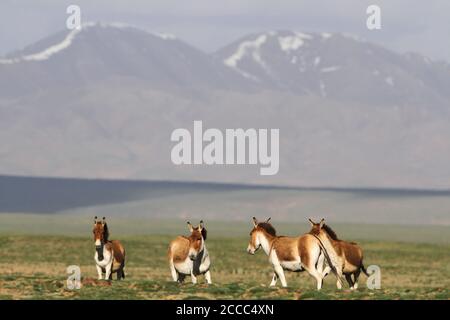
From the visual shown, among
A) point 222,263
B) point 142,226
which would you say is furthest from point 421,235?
point 222,263

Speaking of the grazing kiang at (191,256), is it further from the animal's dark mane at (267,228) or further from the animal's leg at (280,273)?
the animal's leg at (280,273)

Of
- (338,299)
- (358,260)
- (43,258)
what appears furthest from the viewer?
(43,258)

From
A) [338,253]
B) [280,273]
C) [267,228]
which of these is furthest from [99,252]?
[338,253]

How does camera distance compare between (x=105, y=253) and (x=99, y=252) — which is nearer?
(x=99, y=252)

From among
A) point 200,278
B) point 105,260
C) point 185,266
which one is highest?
point 105,260

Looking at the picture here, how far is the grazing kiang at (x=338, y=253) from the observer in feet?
101

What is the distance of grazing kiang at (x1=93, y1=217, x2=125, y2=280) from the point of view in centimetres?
3300

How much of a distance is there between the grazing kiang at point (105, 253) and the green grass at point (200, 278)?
91 centimetres

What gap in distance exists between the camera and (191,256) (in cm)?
3194

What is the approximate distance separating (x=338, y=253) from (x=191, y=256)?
3.56m

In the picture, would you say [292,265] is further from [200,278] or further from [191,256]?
[200,278]

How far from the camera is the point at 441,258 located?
310 ft
